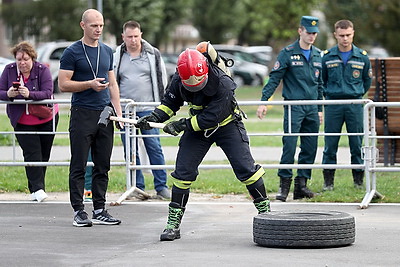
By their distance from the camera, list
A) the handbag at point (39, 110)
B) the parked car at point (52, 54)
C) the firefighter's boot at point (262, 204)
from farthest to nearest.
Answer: the parked car at point (52, 54) → the handbag at point (39, 110) → the firefighter's boot at point (262, 204)

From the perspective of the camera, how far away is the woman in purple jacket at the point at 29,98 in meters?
11.2

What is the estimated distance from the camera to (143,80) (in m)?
11.7

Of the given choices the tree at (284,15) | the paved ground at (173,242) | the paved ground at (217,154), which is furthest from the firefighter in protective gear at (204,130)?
the tree at (284,15)

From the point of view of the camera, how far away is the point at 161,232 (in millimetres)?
8961

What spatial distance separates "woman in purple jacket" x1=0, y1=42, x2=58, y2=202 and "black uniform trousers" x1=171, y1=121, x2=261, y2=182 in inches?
127

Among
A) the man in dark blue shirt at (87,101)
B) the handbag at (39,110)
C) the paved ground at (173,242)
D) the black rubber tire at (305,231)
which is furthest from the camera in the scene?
the handbag at (39,110)

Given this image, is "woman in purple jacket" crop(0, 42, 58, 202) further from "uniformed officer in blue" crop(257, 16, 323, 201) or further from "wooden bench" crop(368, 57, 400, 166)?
"wooden bench" crop(368, 57, 400, 166)

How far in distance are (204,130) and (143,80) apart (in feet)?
11.2

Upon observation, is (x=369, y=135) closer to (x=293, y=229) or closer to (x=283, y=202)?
(x=283, y=202)

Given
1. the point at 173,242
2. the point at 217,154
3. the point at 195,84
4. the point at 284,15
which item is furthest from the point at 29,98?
the point at 284,15

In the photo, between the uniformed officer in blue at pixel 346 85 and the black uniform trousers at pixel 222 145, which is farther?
the uniformed officer in blue at pixel 346 85

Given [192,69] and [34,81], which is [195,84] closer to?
[192,69]

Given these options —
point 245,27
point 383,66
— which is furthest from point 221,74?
point 245,27

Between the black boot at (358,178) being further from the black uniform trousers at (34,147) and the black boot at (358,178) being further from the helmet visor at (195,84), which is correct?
the helmet visor at (195,84)
